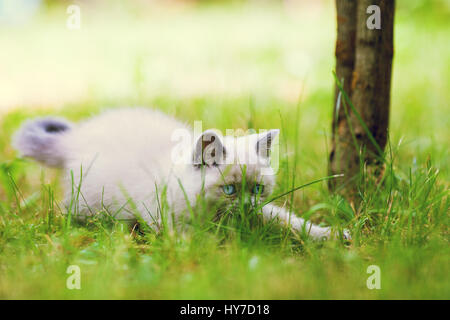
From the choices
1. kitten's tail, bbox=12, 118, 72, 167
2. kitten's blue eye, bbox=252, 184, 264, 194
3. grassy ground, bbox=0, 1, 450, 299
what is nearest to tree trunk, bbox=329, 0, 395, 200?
grassy ground, bbox=0, 1, 450, 299

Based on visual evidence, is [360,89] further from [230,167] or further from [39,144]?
[39,144]

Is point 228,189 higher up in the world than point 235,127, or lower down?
lower down

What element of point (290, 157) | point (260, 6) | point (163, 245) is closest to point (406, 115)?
point (290, 157)

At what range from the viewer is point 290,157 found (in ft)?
10.4

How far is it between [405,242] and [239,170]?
2.63 feet

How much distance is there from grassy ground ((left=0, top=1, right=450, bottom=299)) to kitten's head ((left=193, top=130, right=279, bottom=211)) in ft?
0.58

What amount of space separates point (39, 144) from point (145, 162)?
0.81 meters

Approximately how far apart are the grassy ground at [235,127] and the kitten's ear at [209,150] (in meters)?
0.32

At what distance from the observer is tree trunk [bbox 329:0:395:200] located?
2.30m

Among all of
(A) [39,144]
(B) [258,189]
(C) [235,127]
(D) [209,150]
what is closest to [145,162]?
(D) [209,150]

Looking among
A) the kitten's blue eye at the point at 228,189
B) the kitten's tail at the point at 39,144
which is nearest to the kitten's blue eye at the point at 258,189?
A: the kitten's blue eye at the point at 228,189

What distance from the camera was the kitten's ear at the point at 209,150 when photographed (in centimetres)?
206

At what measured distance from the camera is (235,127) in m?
3.49

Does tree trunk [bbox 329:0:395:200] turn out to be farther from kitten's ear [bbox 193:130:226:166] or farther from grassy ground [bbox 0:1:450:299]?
kitten's ear [bbox 193:130:226:166]
